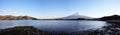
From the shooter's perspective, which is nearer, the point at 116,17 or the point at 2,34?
the point at 2,34

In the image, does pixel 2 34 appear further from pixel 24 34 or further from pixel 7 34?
pixel 24 34

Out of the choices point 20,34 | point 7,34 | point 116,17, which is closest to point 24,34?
point 20,34

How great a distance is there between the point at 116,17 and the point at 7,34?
153184mm

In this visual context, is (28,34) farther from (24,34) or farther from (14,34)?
(14,34)

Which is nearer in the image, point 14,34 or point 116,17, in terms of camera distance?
point 14,34

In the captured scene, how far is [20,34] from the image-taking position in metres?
25.6

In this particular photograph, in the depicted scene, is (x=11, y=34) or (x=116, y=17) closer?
(x=11, y=34)

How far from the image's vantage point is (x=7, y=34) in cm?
2581

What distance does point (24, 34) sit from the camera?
2567cm

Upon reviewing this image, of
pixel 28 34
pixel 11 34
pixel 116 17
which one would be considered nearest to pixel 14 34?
pixel 11 34

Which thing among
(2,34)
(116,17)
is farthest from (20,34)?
A: (116,17)

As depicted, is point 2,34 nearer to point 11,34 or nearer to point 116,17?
point 11,34

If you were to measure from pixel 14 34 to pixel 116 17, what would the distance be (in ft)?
501

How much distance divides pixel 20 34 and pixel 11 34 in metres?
1.50
